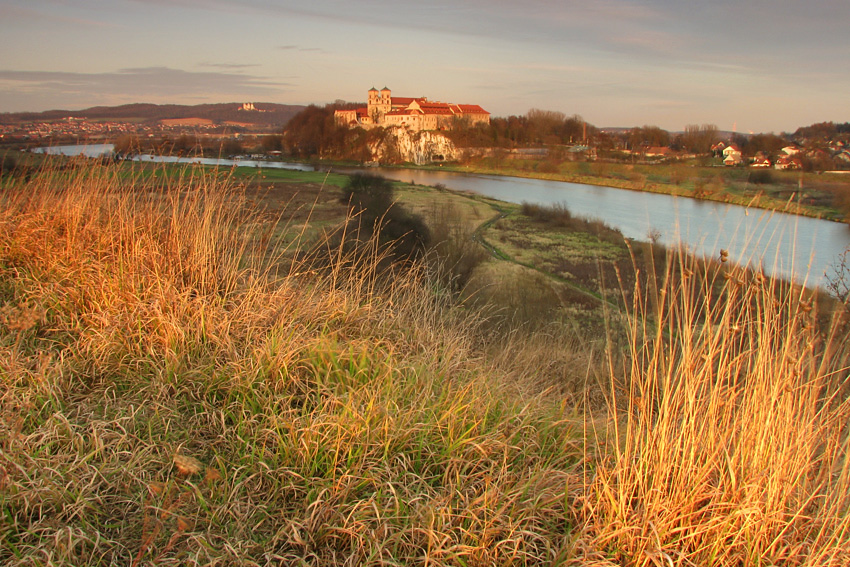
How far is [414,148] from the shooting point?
8194 cm

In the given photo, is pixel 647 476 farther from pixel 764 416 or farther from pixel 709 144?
pixel 709 144

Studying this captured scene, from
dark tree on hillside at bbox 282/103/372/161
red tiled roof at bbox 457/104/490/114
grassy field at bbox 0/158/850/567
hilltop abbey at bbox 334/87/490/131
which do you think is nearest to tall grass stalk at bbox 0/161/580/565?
grassy field at bbox 0/158/850/567

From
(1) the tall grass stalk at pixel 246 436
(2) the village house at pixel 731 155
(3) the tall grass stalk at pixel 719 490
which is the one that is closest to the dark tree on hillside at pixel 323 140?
(2) the village house at pixel 731 155

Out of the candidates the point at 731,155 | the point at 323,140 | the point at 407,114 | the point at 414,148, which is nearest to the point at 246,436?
the point at 731,155

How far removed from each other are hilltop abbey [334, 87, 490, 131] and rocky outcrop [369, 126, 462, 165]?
20.3ft

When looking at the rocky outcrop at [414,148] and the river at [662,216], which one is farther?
the rocky outcrop at [414,148]

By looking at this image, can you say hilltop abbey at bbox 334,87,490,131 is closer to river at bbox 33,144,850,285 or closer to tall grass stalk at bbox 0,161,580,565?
river at bbox 33,144,850,285

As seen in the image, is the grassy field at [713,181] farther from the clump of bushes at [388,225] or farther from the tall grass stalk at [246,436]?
the clump of bushes at [388,225]

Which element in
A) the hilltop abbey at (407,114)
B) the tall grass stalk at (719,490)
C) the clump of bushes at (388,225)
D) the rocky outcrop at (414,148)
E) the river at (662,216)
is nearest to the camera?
the tall grass stalk at (719,490)

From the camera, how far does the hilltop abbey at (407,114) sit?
9250 centimetres

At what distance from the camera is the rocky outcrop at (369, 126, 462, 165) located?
262 ft

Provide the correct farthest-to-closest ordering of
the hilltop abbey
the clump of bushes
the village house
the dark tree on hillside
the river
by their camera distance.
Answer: the hilltop abbey → the dark tree on hillside → the village house → the clump of bushes → the river

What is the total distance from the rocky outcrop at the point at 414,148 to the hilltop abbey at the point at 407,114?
6200 mm

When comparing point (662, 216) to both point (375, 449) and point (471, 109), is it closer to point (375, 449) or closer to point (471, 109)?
point (375, 449)
